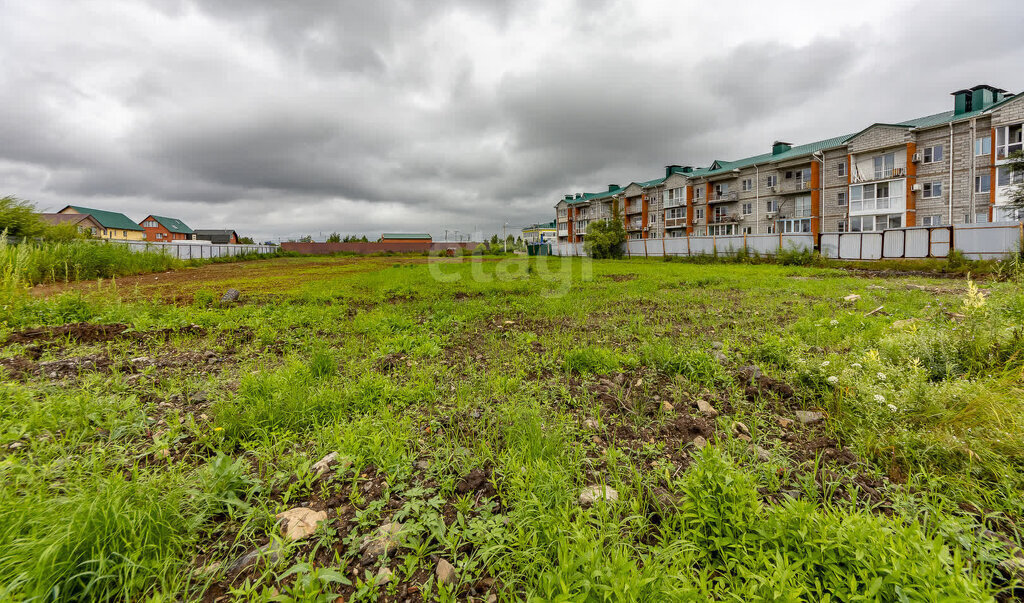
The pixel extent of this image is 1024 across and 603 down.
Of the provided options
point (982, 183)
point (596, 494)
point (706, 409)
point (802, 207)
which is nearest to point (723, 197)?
point (802, 207)

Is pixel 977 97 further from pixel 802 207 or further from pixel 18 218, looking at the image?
pixel 18 218

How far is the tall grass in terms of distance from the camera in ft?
25.9

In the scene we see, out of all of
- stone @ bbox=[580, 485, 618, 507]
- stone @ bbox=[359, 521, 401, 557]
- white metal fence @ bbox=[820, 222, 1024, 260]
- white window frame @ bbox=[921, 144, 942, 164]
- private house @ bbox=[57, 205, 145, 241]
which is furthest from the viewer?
private house @ bbox=[57, 205, 145, 241]

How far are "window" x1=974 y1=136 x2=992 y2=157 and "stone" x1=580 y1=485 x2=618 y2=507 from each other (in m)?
40.1

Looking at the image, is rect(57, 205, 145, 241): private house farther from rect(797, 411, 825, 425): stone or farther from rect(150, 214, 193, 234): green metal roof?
rect(797, 411, 825, 425): stone

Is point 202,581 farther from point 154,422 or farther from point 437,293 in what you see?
point 437,293

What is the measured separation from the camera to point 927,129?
27703mm

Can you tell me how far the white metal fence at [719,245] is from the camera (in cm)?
2241

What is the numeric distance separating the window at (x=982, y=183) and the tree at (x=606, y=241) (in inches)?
906

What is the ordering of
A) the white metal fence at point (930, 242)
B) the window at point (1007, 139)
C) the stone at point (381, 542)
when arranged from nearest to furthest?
the stone at point (381, 542), the white metal fence at point (930, 242), the window at point (1007, 139)

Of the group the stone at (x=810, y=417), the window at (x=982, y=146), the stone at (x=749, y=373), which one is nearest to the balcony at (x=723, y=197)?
the window at (x=982, y=146)

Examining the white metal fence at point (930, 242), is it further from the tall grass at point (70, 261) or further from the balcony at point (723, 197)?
the tall grass at point (70, 261)

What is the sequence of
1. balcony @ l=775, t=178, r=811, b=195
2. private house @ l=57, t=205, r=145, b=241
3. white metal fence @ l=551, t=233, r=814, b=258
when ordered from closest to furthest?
white metal fence @ l=551, t=233, r=814, b=258
balcony @ l=775, t=178, r=811, b=195
private house @ l=57, t=205, r=145, b=241

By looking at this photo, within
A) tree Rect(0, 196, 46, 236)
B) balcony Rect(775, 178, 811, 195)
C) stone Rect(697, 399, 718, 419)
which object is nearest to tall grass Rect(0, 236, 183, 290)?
tree Rect(0, 196, 46, 236)
